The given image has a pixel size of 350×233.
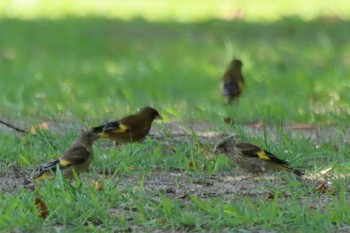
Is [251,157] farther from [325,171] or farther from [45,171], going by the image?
[45,171]

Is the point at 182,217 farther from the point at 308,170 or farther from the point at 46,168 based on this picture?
the point at 308,170

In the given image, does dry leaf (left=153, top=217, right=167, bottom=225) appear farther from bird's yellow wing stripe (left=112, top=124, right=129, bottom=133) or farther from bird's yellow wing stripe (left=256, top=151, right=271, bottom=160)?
bird's yellow wing stripe (left=112, top=124, right=129, bottom=133)

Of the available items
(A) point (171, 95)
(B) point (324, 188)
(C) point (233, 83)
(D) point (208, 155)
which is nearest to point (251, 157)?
(D) point (208, 155)

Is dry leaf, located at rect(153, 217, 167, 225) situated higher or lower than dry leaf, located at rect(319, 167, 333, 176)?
higher

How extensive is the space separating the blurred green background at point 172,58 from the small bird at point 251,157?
2.27 metres

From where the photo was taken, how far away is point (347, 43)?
17766 mm

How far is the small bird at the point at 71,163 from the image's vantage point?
27.7 feet

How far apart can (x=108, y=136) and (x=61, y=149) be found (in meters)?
0.45

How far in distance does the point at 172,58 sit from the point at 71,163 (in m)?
7.97

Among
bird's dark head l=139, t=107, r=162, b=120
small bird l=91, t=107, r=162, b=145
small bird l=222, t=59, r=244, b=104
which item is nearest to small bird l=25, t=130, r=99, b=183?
small bird l=91, t=107, r=162, b=145

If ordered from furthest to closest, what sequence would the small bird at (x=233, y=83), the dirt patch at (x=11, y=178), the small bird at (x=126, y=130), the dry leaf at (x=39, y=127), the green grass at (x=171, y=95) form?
the small bird at (x=233, y=83) → the dry leaf at (x=39, y=127) → the small bird at (x=126, y=130) → the dirt patch at (x=11, y=178) → the green grass at (x=171, y=95)

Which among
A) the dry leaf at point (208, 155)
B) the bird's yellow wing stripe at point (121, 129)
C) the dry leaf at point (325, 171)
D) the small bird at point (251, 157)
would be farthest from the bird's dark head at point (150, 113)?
the dry leaf at point (325, 171)

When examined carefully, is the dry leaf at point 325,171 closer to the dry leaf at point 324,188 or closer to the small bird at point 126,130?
the dry leaf at point 324,188

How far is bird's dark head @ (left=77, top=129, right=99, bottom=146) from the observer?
926 centimetres
